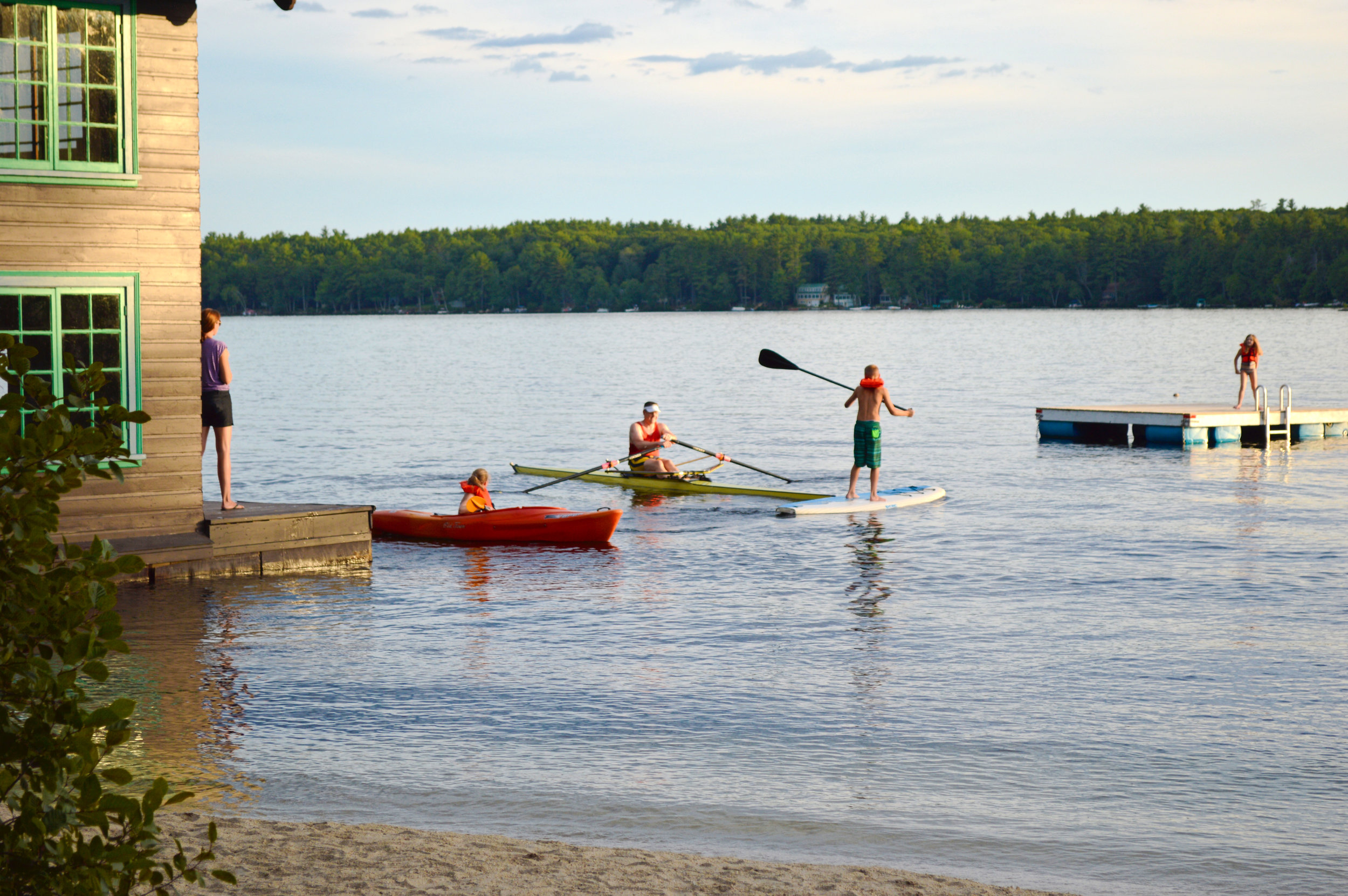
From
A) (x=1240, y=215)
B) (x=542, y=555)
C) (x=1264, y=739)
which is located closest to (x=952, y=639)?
(x=1264, y=739)

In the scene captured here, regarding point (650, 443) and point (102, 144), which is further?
point (650, 443)

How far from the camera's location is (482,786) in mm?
7496

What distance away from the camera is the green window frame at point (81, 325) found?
11992 millimetres

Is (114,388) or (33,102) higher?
(33,102)

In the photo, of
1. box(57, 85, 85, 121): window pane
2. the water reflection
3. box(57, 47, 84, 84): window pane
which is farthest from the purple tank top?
the water reflection

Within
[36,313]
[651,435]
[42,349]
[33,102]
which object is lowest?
[651,435]

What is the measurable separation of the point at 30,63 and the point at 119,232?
63.9 inches

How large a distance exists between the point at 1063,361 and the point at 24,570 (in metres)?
82.8

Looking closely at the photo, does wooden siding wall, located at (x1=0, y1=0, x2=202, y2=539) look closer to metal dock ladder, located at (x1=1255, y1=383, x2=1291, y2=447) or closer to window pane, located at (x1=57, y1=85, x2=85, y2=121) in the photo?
window pane, located at (x1=57, y1=85, x2=85, y2=121)

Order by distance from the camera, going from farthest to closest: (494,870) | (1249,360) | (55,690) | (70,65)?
(1249,360), (70,65), (494,870), (55,690)

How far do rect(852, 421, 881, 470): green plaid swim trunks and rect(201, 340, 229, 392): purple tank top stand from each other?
9.39 m

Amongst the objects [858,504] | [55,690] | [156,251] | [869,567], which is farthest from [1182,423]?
[55,690]

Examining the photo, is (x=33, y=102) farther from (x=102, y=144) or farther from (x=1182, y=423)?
(x=1182, y=423)

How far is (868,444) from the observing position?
1959cm
